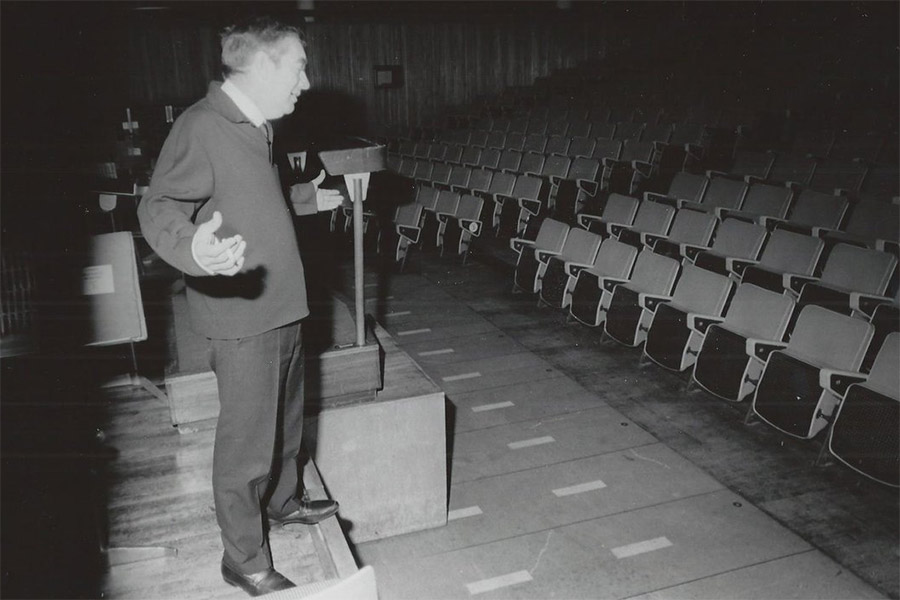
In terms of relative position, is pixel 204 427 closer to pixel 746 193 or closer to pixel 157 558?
pixel 157 558

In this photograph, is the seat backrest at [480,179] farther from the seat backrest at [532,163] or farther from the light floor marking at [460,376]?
the light floor marking at [460,376]

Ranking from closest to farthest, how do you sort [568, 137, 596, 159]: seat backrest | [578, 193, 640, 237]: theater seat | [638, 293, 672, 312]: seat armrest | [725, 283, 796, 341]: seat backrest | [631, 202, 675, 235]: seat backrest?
1. [725, 283, 796, 341]: seat backrest
2. [638, 293, 672, 312]: seat armrest
3. [631, 202, 675, 235]: seat backrest
4. [578, 193, 640, 237]: theater seat
5. [568, 137, 596, 159]: seat backrest

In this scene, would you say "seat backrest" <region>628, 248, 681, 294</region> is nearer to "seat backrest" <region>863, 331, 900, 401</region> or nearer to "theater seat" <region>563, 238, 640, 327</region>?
"theater seat" <region>563, 238, 640, 327</region>

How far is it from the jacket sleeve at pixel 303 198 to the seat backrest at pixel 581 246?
325 cm

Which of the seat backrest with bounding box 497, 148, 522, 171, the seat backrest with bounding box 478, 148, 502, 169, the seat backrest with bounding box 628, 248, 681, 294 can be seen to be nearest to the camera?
the seat backrest with bounding box 628, 248, 681, 294

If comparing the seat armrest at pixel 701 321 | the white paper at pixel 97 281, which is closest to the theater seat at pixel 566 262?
the seat armrest at pixel 701 321

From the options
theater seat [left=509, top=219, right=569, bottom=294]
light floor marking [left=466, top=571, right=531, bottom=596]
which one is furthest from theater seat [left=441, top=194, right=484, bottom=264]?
light floor marking [left=466, top=571, right=531, bottom=596]

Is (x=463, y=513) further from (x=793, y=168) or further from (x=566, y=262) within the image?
(x=793, y=168)

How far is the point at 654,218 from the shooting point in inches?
200

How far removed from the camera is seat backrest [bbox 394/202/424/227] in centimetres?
637

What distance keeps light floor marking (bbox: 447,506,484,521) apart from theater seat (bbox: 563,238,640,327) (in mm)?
1881

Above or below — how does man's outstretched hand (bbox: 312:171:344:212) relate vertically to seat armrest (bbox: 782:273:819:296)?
above

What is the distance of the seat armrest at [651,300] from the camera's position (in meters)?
4.05

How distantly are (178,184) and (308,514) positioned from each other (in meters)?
0.98
